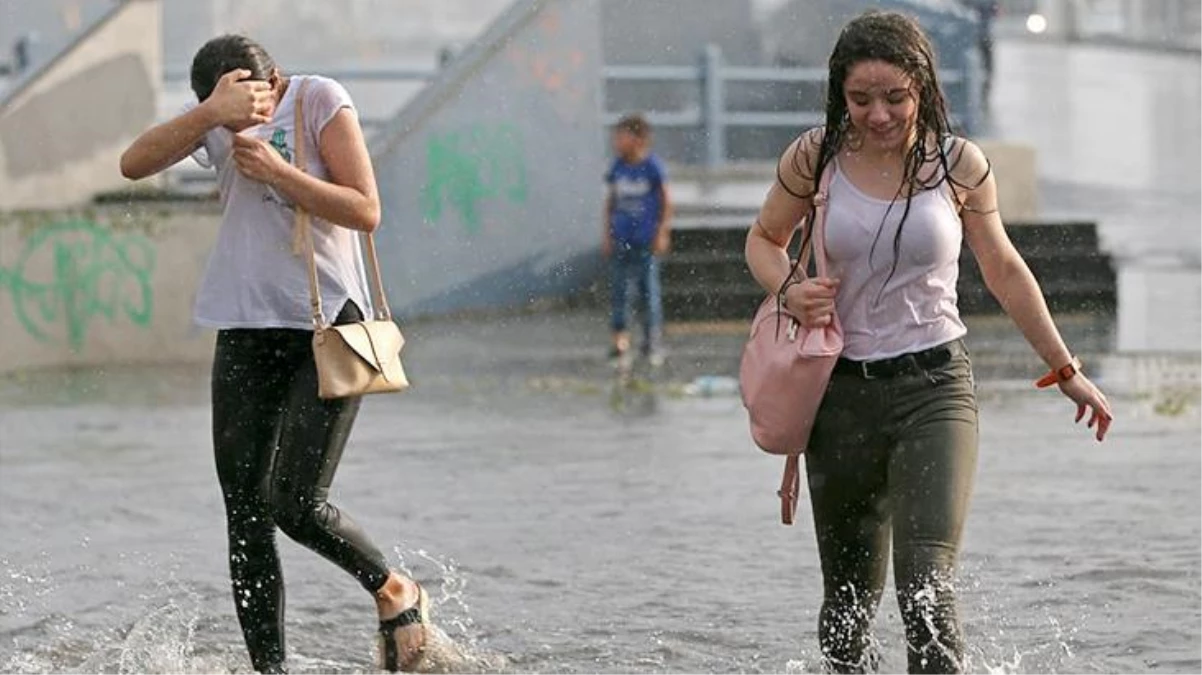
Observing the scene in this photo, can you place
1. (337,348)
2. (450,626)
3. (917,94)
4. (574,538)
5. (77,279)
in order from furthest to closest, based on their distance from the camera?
(77,279)
(574,538)
(450,626)
(337,348)
(917,94)

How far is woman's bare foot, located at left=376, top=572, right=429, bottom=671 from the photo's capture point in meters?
6.75

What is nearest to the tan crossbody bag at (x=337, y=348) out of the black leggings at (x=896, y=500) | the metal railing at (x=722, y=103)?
the black leggings at (x=896, y=500)

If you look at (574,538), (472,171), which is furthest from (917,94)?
(472,171)

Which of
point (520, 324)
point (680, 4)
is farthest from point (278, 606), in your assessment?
point (680, 4)

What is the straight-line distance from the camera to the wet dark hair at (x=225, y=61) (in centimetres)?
628

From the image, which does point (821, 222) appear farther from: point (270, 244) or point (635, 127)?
point (635, 127)

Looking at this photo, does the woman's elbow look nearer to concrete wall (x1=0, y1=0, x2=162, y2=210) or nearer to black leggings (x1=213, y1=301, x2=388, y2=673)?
black leggings (x1=213, y1=301, x2=388, y2=673)

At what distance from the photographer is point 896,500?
→ 5.67m

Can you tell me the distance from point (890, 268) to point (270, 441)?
1635 mm

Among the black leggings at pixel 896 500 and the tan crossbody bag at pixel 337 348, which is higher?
the tan crossbody bag at pixel 337 348

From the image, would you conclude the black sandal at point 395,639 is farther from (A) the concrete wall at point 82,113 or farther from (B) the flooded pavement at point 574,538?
(A) the concrete wall at point 82,113

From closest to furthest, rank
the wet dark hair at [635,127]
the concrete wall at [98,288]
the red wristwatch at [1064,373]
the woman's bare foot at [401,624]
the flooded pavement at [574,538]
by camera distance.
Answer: the red wristwatch at [1064,373] < the woman's bare foot at [401,624] < the flooded pavement at [574,538] < the concrete wall at [98,288] < the wet dark hair at [635,127]

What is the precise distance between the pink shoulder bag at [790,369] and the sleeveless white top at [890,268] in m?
0.05

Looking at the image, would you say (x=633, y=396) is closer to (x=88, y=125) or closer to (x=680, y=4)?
(x=88, y=125)
